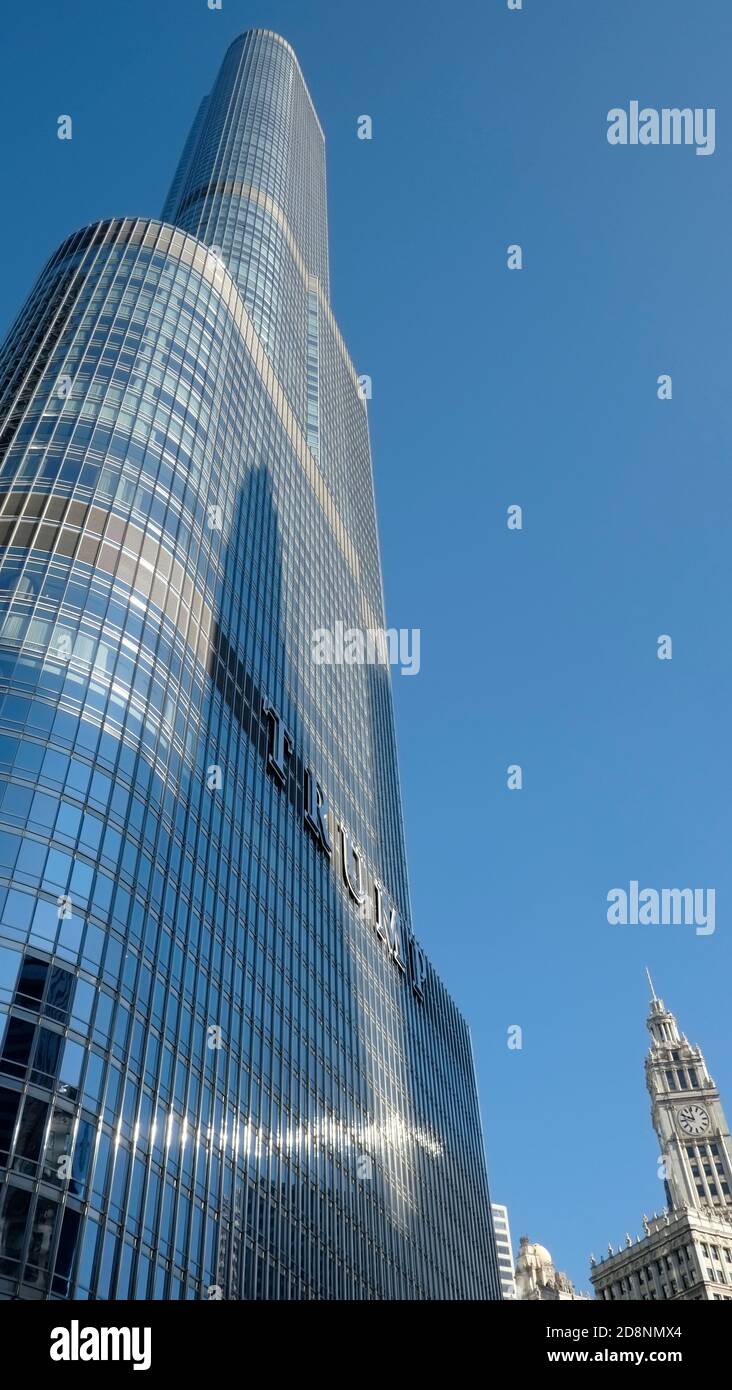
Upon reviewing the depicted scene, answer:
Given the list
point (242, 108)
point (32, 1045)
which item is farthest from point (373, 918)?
point (242, 108)

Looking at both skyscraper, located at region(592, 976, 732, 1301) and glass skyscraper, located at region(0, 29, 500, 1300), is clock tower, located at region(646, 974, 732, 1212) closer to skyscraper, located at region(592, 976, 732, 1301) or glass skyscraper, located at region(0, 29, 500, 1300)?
skyscraper, located at region(592, 976, 732, 1301)

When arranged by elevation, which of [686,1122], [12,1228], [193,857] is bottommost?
[12,1228]

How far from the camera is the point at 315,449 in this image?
4628 inches

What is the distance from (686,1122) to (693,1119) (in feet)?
3.72

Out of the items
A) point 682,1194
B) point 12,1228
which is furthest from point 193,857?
point 682,1194

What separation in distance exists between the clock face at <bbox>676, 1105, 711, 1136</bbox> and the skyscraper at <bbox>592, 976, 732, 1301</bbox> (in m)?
0.14

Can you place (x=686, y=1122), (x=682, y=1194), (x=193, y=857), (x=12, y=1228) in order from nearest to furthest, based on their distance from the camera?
1. (x=12, y=1228)
2. (x=193, y=857)
3. (x=682, y=1194)
4. (x=686, y=1122)

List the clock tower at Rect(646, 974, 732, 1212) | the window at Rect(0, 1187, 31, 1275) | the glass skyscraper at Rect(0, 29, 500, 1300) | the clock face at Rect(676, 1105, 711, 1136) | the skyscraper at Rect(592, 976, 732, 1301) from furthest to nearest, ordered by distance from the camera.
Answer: the clock face at Rect(676, 1105, 711, 1136), the clock tower at Rect(646, 974, 732, 1212), the skyscraper at Rect(592, 976, 732, 1301), the glass skyscraper at Rect(0, 29, 500, 1300), the window at Rect(0, 1187, 31, 1275)

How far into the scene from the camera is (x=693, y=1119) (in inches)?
6998

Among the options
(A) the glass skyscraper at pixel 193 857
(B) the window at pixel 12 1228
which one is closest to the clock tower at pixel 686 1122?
(A) the glass skyscraper at pixel 193 857

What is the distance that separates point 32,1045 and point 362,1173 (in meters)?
39.5

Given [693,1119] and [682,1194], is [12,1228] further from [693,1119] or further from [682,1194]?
[693,1119]

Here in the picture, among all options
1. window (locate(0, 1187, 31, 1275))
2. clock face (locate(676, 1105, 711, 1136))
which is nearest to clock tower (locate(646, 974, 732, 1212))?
clock face (locate(676, 1105, 711, 1136))

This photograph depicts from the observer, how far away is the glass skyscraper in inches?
1656
